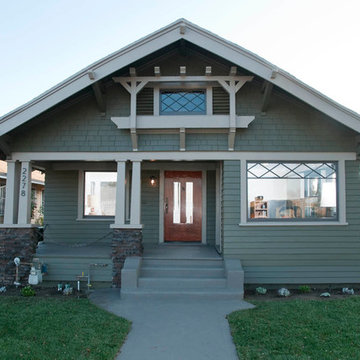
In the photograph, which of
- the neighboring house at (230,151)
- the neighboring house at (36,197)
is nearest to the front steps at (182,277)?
the neighboring house at (230,151)

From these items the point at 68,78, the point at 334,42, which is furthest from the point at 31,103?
the point at 334,42

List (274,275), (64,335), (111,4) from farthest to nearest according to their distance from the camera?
(111,4) → (274,275) → (64,335)

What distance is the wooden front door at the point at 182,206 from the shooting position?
32.0ft

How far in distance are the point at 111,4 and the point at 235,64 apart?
475cm

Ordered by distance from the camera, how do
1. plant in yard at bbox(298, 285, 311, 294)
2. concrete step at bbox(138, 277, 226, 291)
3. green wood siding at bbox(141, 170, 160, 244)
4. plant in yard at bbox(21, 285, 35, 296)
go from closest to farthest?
plant in yard at bbox(21, 285, 35, 296), concrete step at bbox(138, 277, 226, 291), plant in yard at bbox(298, 285, 311, 294), green wood siding at bbox(141, 170, 160, 244)

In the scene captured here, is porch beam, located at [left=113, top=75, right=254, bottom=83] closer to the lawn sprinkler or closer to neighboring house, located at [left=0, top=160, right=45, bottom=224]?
the lawn sprinkler

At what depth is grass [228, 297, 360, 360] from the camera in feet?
13.0

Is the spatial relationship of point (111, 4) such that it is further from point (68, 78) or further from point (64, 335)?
point (64, 335)

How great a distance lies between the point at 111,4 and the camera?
31.8 feet

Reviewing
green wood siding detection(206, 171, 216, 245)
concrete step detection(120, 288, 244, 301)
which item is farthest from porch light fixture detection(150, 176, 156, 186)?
concrete step detection(120, 288, 244, 301)

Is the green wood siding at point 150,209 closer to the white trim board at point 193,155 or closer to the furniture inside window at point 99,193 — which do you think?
the furniture inside window at point 99,193

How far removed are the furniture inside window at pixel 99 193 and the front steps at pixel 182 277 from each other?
2.87m

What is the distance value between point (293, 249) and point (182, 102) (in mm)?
3967

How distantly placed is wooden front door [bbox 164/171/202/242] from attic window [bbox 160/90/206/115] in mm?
2528
